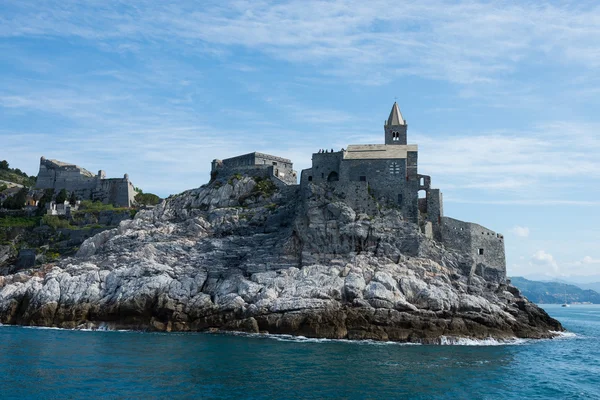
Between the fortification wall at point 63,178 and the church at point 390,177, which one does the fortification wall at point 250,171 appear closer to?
the church at point 390,177

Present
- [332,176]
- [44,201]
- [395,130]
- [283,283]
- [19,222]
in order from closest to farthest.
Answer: [283,283], [332,176], [395,130], [19,222], [44,201]

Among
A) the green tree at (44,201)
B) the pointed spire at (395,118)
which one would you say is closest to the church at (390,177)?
the pointed spire at (395,118)

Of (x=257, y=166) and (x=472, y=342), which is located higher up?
(x=257, y=166)

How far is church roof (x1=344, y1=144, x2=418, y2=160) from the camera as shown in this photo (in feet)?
192

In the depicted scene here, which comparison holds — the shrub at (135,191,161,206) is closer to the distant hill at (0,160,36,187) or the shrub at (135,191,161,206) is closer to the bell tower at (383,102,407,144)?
the distant hill at (0,160,36,187)

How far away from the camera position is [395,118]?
206ft

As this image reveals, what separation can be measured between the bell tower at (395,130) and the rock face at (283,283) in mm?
9480

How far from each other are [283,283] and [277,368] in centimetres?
1590

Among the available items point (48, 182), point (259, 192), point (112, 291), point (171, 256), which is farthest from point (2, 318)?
point (48, 182)

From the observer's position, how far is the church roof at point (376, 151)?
192 ft

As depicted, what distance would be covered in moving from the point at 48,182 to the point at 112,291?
4116cm

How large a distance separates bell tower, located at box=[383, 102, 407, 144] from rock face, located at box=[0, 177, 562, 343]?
948 centimetres

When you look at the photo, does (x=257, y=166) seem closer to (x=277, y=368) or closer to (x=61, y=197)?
(x=61, y=197)

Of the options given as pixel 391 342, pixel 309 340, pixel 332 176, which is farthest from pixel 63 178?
pixel 391 342
